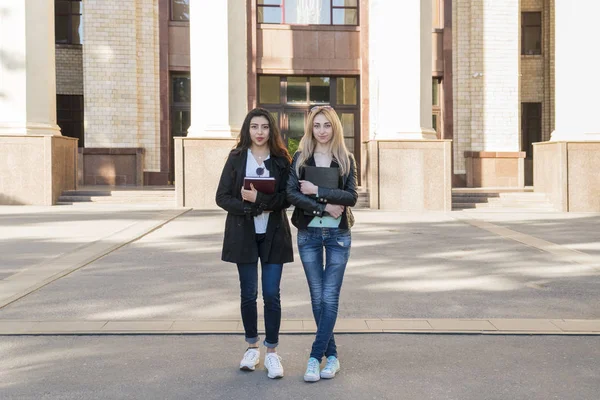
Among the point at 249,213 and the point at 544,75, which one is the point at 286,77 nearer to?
the point at 544,75

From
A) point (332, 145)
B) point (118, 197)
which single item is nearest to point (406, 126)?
point (118, 197)

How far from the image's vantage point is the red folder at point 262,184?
5.09 m

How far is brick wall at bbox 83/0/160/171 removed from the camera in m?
27.0

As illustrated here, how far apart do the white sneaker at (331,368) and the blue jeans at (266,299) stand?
0.36 meters

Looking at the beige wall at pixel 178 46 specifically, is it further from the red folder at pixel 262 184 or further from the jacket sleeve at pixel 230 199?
the red folder at pixel 262 184

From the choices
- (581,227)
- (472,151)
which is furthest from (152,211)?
(472,151)

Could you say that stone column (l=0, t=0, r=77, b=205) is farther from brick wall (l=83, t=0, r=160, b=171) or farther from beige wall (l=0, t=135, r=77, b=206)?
brick wall (l=83, t=0, r=160, b=171)

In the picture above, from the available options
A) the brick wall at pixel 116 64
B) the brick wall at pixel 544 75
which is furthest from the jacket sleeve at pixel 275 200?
the brick wall at pixel 544 75

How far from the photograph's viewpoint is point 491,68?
2753 centimetres

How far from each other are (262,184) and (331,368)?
122 cm

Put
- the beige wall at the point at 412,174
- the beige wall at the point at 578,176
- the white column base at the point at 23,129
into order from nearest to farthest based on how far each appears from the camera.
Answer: the beige wall at the point at 578,176 → the beige wall at the point at 412,174 → the white column base at the point at 23,129

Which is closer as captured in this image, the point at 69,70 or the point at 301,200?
the point at 301,200

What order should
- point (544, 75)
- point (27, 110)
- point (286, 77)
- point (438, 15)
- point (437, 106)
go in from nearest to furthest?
1. point (27, 110)
2. point (286, 77)
3. point (438, 15)
4. point (437, 106)
5. point (544, 75)

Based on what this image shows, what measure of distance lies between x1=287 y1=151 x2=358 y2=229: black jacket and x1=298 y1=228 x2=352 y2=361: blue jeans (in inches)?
3.2
